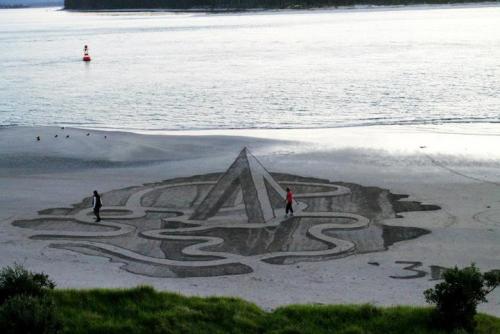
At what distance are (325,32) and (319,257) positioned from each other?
144309 millimetres

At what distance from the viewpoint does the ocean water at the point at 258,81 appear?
2437 inches

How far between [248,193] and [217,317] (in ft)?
41.0

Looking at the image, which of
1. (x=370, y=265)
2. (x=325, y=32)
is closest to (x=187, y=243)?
(x=370, y=265)

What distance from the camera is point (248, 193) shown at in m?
29.7

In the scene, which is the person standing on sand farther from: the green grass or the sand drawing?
the green grass

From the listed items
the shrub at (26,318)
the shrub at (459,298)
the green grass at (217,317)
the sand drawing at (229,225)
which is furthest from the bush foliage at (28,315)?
the shrub at (459,298)

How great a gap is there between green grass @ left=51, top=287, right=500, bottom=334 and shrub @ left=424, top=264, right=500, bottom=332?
35cm

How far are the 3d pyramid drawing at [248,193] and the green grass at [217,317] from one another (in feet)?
35.0

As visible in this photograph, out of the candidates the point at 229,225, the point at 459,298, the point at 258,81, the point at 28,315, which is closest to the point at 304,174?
the point at 229,225

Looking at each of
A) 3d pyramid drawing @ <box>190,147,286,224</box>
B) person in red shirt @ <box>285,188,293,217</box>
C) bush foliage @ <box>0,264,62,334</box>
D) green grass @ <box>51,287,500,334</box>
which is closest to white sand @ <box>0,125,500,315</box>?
green grass @ <box>51,287,500,334</box>

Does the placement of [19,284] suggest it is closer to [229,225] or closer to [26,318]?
[26,318]

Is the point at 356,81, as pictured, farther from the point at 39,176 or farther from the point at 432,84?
the point at 39,176

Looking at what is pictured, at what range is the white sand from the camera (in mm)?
22469

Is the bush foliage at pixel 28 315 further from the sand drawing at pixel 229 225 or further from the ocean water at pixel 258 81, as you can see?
the ocean water at pixel 258 81
